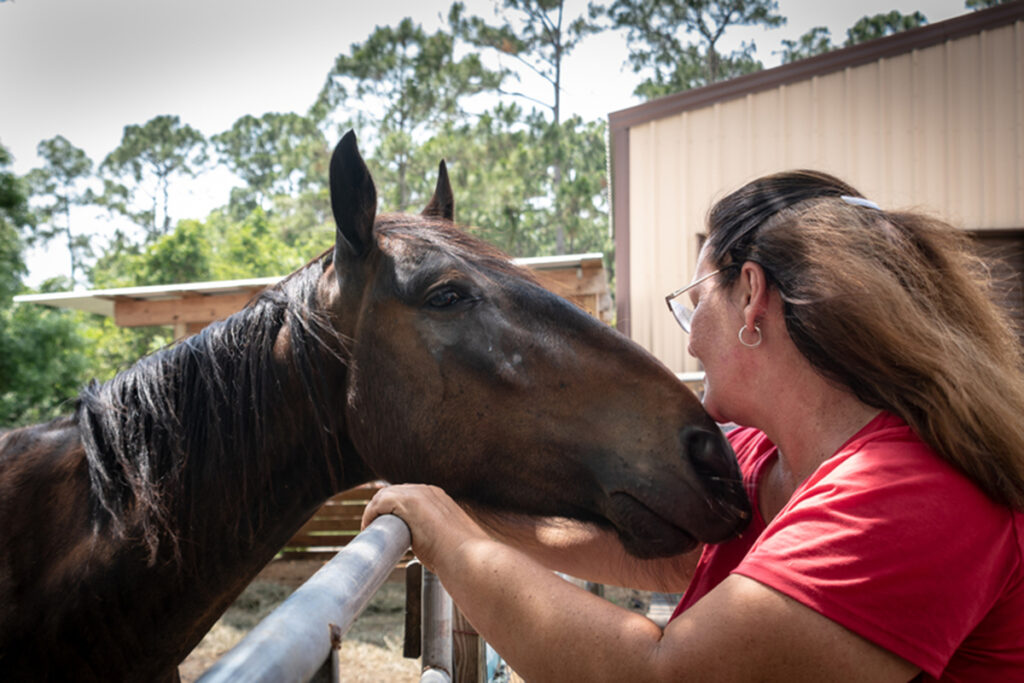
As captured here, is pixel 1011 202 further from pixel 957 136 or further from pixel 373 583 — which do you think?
pixel 373 583

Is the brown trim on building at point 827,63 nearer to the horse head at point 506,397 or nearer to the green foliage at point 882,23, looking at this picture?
the horse head at point 506,397

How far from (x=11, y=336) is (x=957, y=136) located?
15.2 m

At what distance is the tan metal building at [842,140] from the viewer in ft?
26.9

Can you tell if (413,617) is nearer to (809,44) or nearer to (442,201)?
(442,201)

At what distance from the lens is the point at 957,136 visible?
830cm

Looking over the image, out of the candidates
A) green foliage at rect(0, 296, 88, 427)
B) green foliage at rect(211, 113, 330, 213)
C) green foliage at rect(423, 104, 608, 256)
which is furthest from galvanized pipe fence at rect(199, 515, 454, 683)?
green foliage at rect(211, 113, 330, 213)

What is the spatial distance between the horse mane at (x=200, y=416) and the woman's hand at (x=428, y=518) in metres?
0.60

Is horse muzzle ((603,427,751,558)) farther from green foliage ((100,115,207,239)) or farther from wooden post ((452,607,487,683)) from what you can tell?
A: green foliage ((100,115,207,239))

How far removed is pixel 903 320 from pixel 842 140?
27.7ft

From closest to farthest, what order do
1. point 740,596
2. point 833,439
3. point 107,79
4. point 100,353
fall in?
point 740,596 → point 833,439 → point 100,353 → point 107,79

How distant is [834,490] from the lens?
1.06 metres

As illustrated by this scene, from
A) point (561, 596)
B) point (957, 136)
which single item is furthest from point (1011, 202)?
point (561, 596)

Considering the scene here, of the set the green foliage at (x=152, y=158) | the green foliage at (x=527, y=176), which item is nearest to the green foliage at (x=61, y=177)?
the green foliage at (x=152, y=158)

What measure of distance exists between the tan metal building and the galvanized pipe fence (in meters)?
7.50
